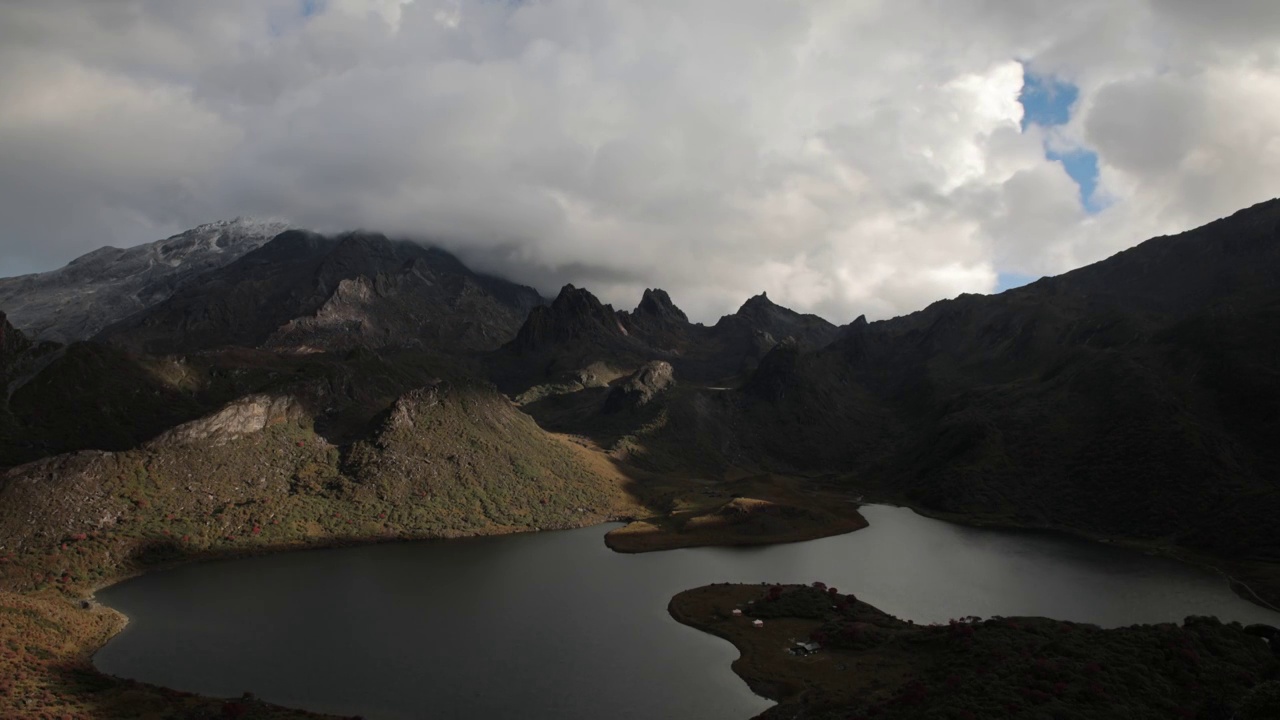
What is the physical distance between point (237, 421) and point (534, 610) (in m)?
76.6

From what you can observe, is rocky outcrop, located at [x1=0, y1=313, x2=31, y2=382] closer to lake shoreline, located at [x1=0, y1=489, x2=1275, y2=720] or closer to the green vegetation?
lake shoreline, located at [x1=0, y1=489, x2=1275, y2=720]

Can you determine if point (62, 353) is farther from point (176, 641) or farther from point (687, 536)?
point (687, 536)

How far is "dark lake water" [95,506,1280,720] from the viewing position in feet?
179

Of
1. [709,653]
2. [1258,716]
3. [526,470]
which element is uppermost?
[526,470]

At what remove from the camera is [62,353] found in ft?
402

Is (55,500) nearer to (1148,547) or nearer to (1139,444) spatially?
(1148,547)

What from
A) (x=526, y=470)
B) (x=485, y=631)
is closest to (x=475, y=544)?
(x=526, y=470)

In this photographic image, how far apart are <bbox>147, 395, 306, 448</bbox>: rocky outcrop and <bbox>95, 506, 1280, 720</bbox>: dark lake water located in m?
29.2

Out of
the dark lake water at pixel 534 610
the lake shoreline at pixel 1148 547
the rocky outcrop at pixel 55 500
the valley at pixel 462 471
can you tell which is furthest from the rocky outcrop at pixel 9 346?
the lake shoreline at pixel 1148 547

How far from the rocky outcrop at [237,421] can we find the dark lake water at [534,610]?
95.8ft

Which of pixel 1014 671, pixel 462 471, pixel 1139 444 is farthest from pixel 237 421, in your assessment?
pixel 1139 444

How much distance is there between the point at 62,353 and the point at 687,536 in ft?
406

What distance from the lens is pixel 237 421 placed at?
384ft

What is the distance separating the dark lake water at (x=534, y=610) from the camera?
54562 millimetres
